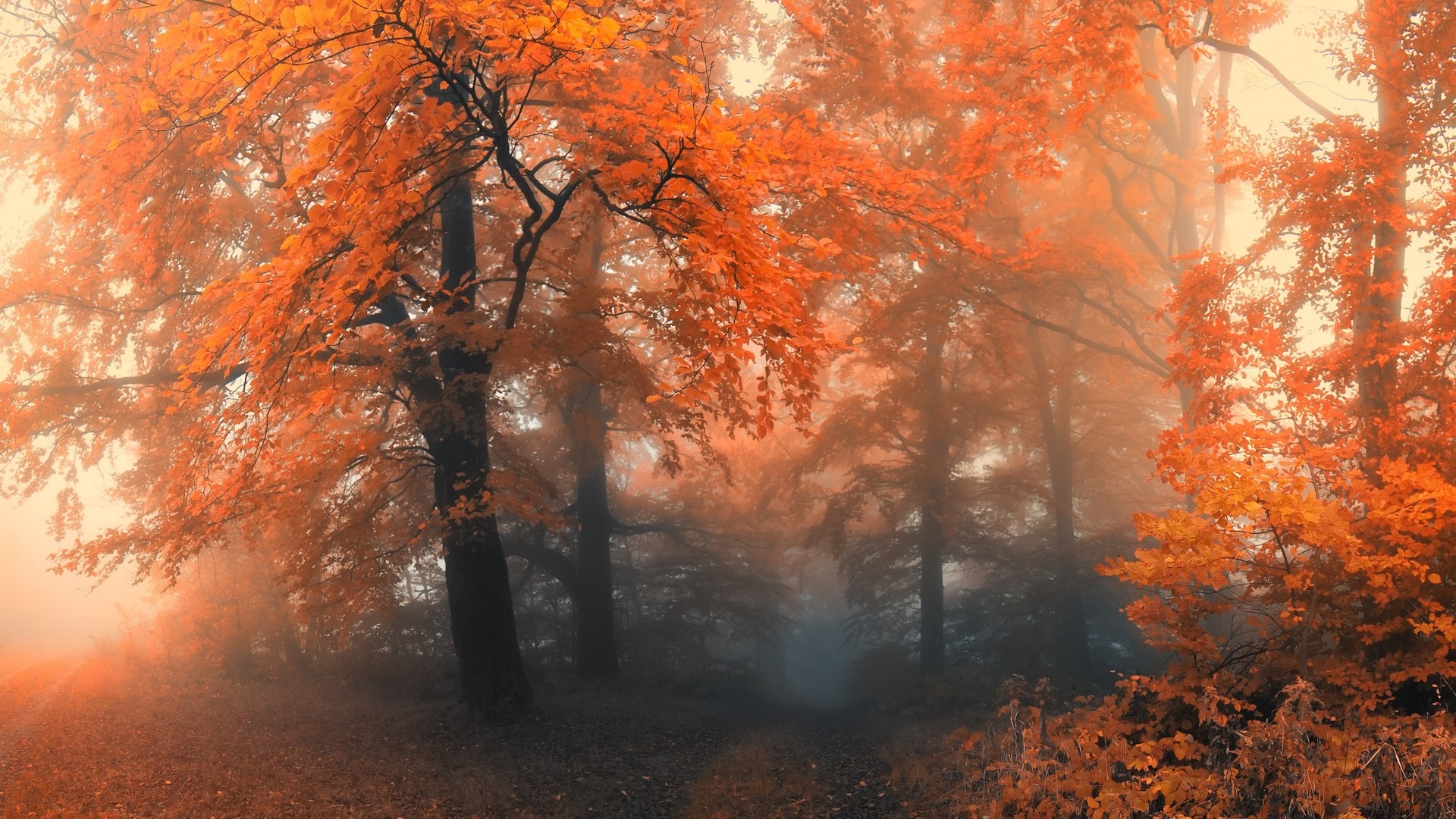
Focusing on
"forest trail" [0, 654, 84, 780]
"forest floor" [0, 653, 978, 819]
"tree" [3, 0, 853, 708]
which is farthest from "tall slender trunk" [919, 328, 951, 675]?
"forest trail" [0, 654, 84, 780]

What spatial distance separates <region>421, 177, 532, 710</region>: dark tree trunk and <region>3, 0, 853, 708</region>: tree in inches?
1.4

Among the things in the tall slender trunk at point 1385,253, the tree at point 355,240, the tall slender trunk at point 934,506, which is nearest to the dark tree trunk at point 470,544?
the tree at point 355,240

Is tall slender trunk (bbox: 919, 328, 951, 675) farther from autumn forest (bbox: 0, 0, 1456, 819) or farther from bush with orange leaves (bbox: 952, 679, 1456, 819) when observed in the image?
bush with orange leaves (bbox: 952, 679, 1456, 819)

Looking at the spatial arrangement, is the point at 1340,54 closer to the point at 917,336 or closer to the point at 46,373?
the point at 917,336

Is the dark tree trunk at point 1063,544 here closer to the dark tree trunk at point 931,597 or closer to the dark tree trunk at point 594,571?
the dark tree trunk at point 931,597

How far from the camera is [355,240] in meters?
5.11

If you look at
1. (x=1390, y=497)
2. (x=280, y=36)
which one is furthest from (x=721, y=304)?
(x=1390, y=497)

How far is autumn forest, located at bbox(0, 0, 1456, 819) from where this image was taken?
15.9 feet

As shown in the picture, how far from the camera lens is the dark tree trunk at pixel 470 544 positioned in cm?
906

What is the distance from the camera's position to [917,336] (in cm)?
1341

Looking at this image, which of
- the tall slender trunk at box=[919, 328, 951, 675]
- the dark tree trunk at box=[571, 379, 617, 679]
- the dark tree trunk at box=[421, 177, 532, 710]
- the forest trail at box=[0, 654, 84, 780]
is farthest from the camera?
the tall slender trunk at box=[919, 328, 951, 675]

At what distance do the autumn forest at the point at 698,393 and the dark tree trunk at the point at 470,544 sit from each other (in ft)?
0.22

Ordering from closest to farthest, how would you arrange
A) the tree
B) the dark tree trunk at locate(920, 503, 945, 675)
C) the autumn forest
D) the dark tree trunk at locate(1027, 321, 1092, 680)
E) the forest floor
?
the tree < the autumn forest < the forest floor < the dark tree trunk at locate(1027, 321, 1092, 680) < the dark tree trunk at locate(920, 503, 945, 675)

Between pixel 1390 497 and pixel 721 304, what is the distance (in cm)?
467
